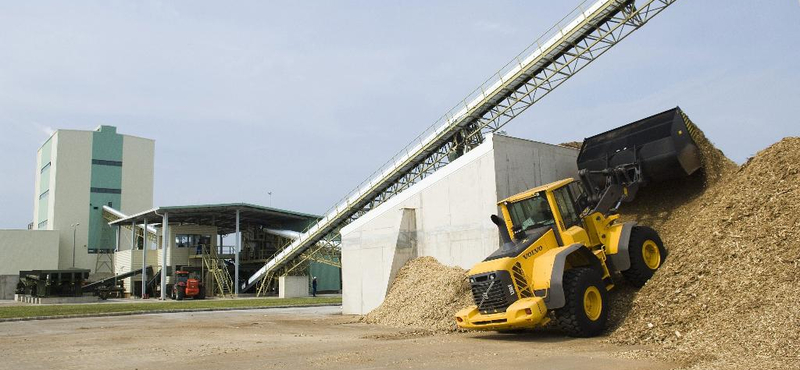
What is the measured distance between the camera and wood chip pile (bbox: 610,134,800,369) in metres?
8.17

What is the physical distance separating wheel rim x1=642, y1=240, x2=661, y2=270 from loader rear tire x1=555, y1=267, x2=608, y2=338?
5.19 ft

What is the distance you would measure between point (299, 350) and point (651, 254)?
25.2ft

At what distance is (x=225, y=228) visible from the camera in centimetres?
5481

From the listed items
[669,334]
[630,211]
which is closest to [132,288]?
[630,211]

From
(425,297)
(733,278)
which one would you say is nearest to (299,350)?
(425,297)

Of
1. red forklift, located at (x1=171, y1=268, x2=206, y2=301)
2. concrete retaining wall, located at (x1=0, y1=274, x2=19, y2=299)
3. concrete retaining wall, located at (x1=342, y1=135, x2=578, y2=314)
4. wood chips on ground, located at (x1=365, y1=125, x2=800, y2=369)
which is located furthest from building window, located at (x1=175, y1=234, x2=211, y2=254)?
wood chips on ground, located at (x1=365, y1=125, x2=800, y2=369)

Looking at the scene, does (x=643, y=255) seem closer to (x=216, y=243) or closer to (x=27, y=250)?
(x=216, y=243)

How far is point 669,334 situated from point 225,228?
49869mm

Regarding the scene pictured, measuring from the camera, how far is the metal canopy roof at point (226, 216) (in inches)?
1704

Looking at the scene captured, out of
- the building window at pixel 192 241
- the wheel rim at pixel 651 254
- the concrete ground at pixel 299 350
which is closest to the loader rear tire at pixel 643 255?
the wheel rim at pixel 651 254

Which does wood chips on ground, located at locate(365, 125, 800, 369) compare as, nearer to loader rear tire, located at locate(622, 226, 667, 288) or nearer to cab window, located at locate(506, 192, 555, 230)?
loader rear tire, located at locate(622, 226, 667, 288)

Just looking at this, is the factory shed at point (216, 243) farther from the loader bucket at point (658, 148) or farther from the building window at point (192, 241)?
the loader bucket at point (658, 148)

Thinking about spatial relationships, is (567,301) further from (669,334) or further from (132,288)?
(132,288)

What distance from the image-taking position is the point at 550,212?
11797mm
